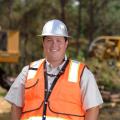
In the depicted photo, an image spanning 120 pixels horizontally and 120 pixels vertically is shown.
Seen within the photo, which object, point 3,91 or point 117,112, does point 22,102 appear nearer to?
point 117,112

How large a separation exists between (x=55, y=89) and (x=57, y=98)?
0.06 metres

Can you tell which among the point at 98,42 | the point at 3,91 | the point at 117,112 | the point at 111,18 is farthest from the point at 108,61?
the point at 111,18

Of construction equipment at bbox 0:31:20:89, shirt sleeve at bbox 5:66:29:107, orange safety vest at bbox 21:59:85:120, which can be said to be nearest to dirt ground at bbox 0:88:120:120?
construction equipment at bbox 0:31:20:89

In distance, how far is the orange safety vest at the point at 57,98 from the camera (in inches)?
148

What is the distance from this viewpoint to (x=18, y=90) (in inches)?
155

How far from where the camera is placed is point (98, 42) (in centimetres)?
2491

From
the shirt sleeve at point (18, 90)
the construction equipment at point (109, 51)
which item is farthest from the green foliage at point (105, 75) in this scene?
the shirt sleeve at point (18, 90)

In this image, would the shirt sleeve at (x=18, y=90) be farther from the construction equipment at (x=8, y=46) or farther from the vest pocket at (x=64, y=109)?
the construction equipment at (x=8, y=46)

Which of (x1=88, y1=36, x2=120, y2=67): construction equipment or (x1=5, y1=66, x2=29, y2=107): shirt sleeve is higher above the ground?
(x1=5, y1=66, x2=29, y2=107): shirt sleeve

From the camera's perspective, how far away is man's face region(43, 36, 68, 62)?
152 inches

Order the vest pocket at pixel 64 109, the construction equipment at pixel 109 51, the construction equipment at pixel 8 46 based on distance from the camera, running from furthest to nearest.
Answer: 1. the construction equipment at pixel 109 51
2. the construction equipment at pixel 8 46
3. the vest pocket at pixel 64 109

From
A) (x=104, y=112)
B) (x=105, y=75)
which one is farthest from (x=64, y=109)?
(x=105, y=75)

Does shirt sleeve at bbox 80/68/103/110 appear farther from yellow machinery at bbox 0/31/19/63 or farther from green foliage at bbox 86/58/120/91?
yellow machinery at bbox 0/31/19/63

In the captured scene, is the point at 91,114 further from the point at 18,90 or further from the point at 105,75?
the point at 105,75
